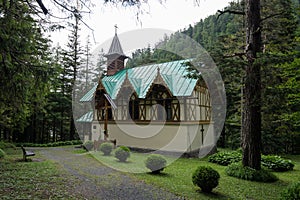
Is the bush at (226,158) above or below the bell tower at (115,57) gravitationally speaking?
below

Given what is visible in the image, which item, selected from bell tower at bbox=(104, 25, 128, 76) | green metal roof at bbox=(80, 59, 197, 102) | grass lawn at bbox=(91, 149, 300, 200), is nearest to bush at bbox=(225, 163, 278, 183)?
grass lawn at bbox=(91, 149, 300, 200)

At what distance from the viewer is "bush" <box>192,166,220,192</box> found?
19.9ft

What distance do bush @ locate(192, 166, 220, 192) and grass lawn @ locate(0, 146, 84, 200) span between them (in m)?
3.14

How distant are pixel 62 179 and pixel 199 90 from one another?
9606 mm

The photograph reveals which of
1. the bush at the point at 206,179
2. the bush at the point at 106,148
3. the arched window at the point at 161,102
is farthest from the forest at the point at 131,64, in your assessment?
the bush at the point at 106,148

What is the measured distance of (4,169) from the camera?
7984mm

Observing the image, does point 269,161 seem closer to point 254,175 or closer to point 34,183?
point 254,175

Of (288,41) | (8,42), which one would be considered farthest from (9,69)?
(288,41)

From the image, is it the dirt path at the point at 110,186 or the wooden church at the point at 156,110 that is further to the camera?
the wooden church at the point at 156,110

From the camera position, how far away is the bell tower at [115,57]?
782 inches

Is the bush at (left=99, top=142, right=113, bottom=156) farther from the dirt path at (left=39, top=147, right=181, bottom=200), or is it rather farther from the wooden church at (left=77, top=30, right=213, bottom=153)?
the dirt path at (left=39, top=147, right=181, bottom=200)

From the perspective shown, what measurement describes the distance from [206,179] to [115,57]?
1596 cm

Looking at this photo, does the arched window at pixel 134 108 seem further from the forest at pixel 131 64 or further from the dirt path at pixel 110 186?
the dirt path at pixel 110 186

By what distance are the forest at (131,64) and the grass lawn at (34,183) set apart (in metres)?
2.07
